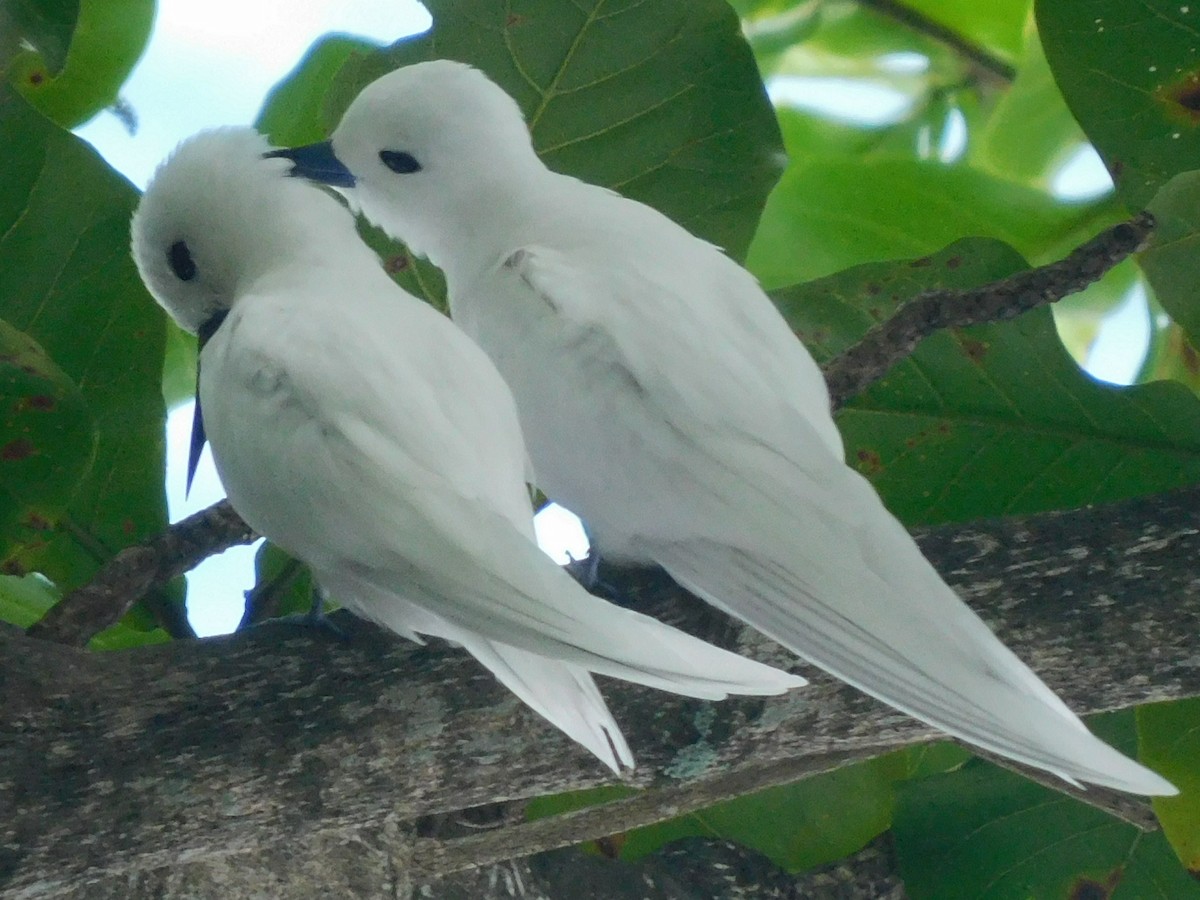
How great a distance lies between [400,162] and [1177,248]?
480 mm

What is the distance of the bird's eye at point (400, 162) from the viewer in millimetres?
807

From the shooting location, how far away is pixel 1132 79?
91 cm

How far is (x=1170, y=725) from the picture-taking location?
0.85 metres

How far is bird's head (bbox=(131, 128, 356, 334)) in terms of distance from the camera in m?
0.73

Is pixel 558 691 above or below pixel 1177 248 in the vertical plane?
below

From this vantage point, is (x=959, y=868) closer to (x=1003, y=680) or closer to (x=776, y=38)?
(x=1003, y=680)

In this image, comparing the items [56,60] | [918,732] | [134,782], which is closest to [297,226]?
[56,60]

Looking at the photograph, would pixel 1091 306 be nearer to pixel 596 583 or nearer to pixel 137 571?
pixel 596 583

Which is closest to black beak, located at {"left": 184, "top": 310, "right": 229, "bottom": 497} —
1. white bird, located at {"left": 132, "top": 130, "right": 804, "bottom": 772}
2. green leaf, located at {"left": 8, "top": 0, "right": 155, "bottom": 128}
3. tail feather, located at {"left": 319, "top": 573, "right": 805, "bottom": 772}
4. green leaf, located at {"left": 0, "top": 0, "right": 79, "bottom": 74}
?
white bird, located at {"left": 132, "top": 130, "right": 804, "bottom": 772}

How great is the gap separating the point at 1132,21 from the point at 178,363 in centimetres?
85

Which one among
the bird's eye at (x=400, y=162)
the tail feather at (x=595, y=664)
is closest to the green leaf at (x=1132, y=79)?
the bird's eye at (x=400, y=162)

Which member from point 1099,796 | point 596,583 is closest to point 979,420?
point 1099,796

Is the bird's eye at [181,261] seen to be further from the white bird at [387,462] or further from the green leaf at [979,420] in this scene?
the green leaf at [979,420]

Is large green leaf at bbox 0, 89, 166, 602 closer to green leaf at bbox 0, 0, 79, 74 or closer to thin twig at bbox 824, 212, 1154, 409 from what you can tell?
green leaf at bbox 0, 0, 79, 74
